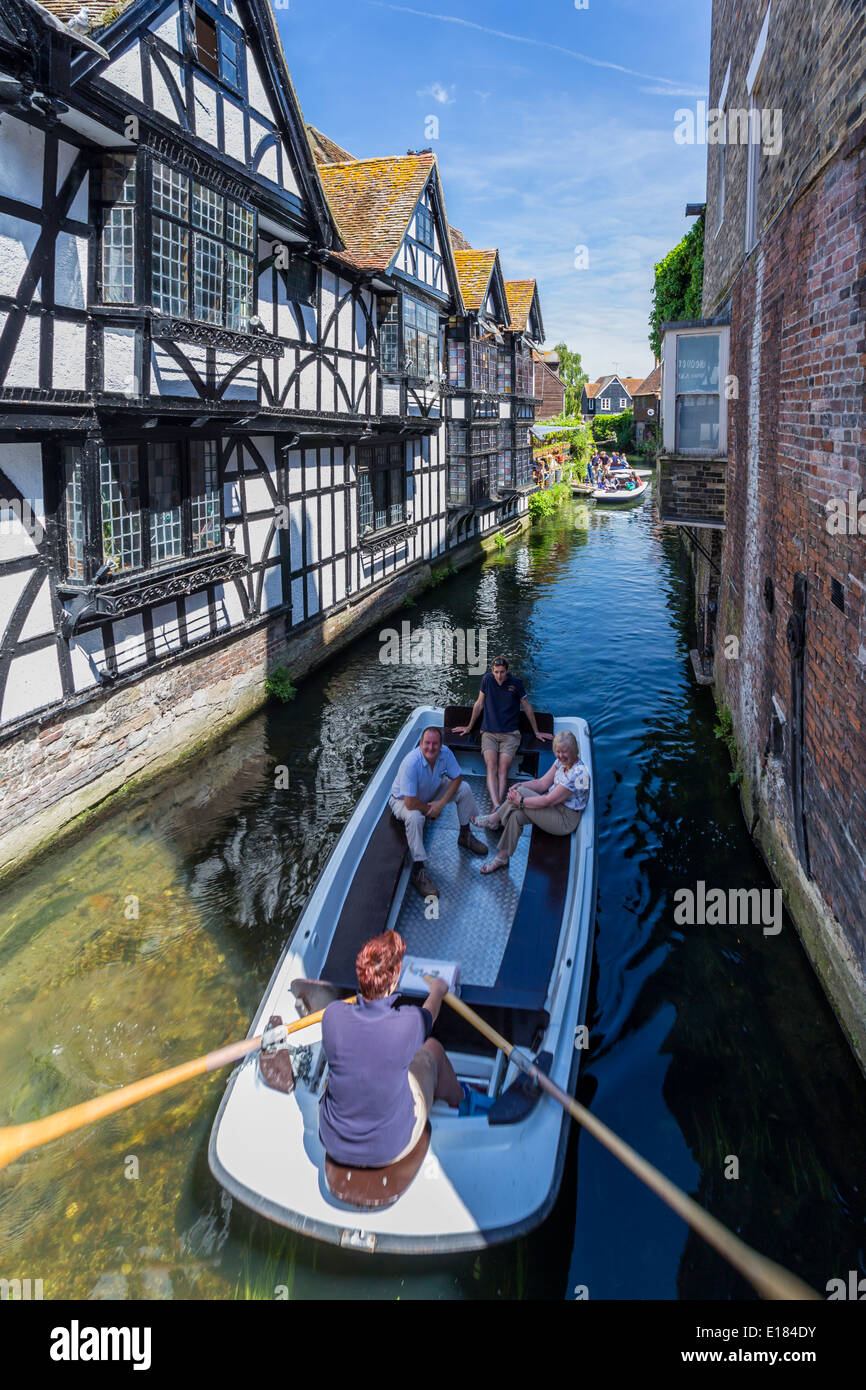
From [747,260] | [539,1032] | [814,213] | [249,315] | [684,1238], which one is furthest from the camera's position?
[249,315]

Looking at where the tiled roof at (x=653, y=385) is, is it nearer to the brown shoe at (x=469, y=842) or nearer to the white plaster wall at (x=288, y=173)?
the white plaster wall at (x=288, y=173)

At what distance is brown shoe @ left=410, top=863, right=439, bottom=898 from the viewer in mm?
6875

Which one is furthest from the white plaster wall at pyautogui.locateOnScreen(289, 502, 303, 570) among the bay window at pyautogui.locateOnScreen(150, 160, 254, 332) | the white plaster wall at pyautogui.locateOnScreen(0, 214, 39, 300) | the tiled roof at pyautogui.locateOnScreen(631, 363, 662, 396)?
the tiled roof at pyautogui.locateOnScreen(631, 363, 662, 396)

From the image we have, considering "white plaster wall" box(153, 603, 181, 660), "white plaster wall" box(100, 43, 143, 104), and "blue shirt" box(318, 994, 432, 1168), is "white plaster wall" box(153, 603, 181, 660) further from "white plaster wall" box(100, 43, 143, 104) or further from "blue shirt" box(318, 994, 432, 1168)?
"blue shirt" box(318, 994, 432, 1168)

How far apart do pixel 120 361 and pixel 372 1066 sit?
7.54m

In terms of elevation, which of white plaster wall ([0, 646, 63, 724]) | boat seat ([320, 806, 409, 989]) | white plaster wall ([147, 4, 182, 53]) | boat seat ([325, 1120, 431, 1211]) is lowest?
boat seat ([325, 1120, 431, 1211])

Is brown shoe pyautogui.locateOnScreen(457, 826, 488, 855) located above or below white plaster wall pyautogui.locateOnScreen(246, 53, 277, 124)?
below

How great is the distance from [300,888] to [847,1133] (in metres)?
4.91

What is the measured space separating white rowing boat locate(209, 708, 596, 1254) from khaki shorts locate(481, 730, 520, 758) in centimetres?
100

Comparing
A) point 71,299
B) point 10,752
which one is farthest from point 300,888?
point 71,299

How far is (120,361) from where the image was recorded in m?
8.57

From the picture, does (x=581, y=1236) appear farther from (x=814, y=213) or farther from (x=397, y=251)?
(x=397, y=251)

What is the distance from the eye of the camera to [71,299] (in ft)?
26.4

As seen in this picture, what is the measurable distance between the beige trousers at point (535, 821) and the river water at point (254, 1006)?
1.15m
